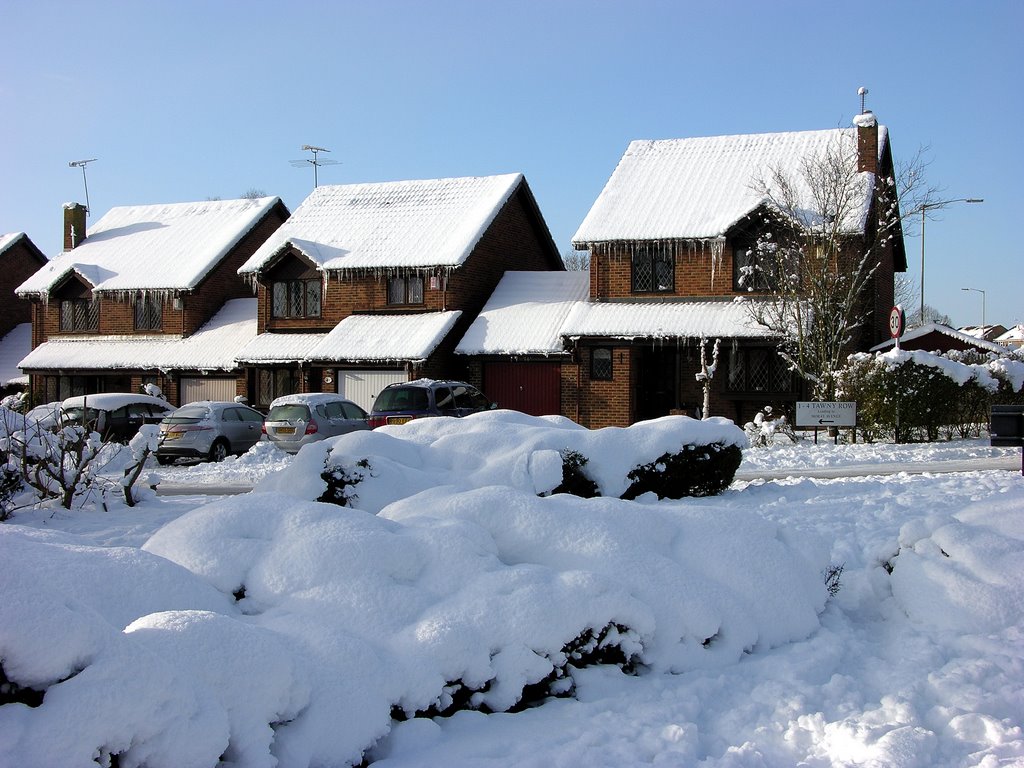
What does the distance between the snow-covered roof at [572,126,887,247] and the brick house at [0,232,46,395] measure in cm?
2603

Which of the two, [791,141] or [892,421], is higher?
[791,141]

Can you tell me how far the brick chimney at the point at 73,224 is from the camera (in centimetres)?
3844

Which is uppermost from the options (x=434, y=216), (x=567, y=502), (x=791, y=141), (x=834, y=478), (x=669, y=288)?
(x=791, y=141)

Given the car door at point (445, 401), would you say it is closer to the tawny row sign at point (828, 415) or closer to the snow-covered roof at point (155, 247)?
the tawny row sign at point (828, 415)

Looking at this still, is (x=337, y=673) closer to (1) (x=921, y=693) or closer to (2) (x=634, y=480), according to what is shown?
(1) (x=921, y=693)

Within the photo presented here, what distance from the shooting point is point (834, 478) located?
46.9 feet

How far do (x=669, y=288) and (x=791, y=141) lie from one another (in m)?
6.58

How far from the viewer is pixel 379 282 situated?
2995 centimetres

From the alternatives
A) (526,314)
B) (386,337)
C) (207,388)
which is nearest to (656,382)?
(526,314)

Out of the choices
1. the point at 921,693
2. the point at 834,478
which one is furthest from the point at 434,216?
the point at 921,693

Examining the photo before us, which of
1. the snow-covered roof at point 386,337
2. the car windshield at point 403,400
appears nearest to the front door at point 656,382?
the snow-covered roof at point 386,337

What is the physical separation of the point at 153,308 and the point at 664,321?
19.5 metres

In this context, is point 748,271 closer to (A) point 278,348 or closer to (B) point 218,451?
(B) point 218,451

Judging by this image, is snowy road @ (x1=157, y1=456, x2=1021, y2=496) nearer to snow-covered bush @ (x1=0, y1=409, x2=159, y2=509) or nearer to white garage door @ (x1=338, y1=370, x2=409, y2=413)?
snow-covered bush @ (x1=0, y1=409, x2=159, y2=509)
